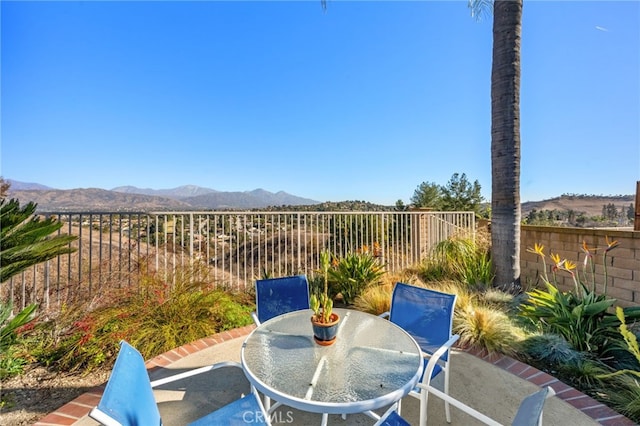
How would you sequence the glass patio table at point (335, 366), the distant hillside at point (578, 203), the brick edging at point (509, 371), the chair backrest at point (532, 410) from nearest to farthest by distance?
the chair backrest at point (532, 410)
the glass patio table at point (335, 366)
the brick edging at point (509, 371)
the distant hillside at point (578, 203)

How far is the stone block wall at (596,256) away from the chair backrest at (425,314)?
3.55 m

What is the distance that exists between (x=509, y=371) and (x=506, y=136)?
364 cm

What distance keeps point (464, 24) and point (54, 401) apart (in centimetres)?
947

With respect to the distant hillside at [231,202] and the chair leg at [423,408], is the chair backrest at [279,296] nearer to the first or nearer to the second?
the chair leg at [423,408]

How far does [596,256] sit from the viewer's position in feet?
13.4

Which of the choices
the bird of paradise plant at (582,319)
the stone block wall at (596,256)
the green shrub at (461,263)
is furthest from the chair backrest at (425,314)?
the stone block wall at (596,256)

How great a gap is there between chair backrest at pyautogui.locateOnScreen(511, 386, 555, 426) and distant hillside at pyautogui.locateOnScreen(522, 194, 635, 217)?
13.5m

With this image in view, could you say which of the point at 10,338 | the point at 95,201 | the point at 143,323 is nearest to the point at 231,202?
the point at 95,201

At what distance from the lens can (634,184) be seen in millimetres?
3943

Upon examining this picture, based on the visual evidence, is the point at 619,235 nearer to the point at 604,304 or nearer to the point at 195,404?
the point at 604,304

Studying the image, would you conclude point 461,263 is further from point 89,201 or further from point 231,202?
point 89,201

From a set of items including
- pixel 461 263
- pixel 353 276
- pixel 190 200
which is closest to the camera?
pixel 353 276

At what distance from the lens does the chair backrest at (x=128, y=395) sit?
1006 mm

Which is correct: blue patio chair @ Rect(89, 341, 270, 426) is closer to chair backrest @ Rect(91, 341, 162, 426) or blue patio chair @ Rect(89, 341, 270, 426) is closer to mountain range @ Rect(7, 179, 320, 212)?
chair backrest @ Rect(91, 341, 162, 426)
